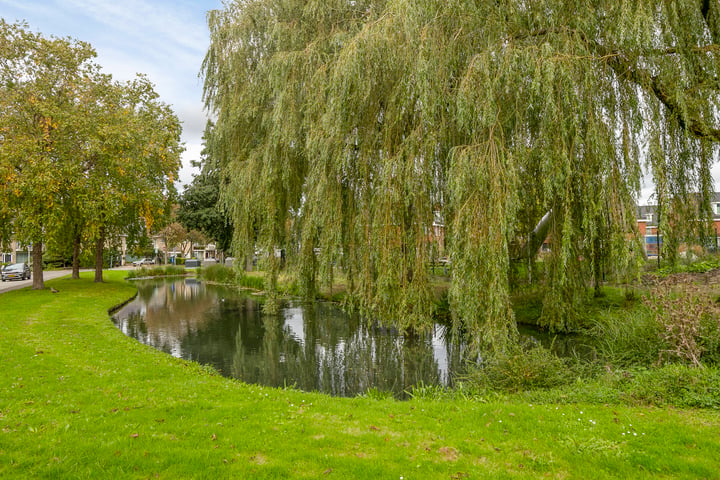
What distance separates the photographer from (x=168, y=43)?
9430mm

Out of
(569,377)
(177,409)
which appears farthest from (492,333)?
(177,409)

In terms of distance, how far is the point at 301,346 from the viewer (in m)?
A: 11.3

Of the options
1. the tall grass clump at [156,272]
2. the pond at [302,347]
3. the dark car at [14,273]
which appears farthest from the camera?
the tall grass clump at [156,272]

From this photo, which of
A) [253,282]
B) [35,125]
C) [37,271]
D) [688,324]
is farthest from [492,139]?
[253,282]

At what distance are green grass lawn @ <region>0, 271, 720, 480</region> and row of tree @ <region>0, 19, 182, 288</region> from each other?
11425mm

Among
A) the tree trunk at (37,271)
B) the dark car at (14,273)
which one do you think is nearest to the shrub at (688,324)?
the tree trunk at (37,271)

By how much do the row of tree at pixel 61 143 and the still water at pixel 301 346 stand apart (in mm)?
Answer: 4419

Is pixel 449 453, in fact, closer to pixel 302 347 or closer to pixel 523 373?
pixel 523 373

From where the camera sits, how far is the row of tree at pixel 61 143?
49.8ft

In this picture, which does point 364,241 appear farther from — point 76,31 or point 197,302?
point 76,31

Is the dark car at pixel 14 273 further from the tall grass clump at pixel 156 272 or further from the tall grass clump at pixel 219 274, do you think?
the tall grass clump at pixel 219 274

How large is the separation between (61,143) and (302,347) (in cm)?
1238

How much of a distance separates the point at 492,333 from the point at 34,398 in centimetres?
627

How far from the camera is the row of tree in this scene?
15172 mm
